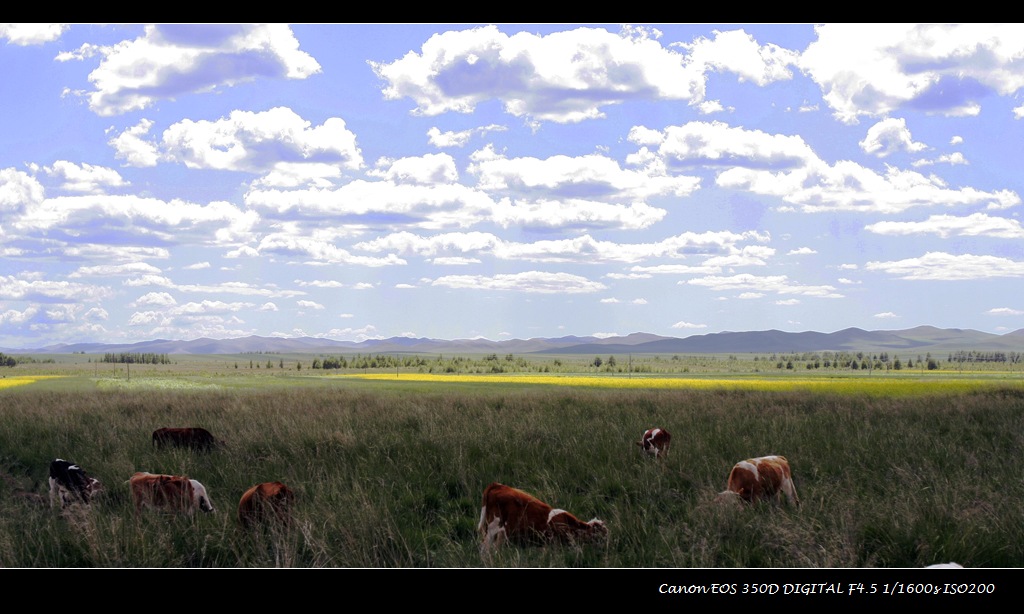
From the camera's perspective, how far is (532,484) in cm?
1009

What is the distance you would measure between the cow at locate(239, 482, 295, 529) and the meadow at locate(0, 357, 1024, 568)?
0.22 metres

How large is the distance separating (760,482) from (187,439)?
973cm

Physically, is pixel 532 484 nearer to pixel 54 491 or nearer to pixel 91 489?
pixel 91 489

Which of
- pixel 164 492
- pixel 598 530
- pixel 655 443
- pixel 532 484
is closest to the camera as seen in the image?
pixel 598 530

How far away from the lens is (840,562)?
21.1 feet

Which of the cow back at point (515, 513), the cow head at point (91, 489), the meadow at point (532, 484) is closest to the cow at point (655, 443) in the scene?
the meadow at point (532, 484)

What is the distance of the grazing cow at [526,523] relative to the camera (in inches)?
273

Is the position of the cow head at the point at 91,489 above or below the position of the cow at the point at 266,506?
below

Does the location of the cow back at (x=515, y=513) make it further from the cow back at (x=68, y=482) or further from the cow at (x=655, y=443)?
the cow back at (x=68, y=482)

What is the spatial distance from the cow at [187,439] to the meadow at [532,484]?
0.41 metres

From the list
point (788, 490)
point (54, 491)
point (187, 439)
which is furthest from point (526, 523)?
point (187, 439)

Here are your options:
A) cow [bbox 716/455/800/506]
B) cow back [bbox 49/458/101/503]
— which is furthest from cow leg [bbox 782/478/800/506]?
cow back [bbox 49/458/101/503]
